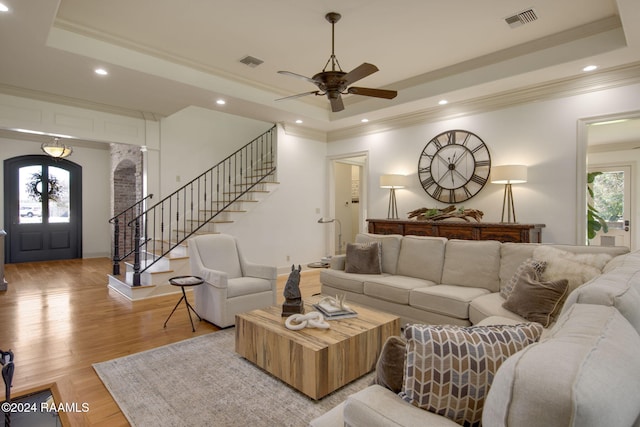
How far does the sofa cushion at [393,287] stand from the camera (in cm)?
349

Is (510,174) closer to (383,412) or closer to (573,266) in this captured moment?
(573,266)

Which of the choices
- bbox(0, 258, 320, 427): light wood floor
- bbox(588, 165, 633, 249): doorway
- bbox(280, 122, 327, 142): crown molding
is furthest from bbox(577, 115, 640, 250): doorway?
bbox(0, 258, 320, 427): light wood floor

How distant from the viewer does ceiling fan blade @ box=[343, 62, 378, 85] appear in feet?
9.56

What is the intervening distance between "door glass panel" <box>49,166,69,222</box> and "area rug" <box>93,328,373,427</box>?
22.6ft

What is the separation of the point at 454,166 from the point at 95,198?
26.8ft

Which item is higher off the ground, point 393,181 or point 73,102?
point 73,102

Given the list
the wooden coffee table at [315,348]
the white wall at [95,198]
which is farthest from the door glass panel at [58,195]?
the wooden coffee table at [315,348]

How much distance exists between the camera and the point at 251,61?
179 inches

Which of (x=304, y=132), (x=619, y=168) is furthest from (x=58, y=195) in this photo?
(x=619, y=168)

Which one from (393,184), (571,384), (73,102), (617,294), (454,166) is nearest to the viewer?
(571,384)

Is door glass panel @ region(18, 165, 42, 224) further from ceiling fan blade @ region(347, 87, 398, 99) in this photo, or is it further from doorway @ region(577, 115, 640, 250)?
doorway @ region(577, 115, 640, 250)

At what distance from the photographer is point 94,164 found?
8.38 m

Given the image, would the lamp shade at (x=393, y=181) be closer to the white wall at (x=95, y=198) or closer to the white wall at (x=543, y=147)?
the white wall at (x=543, y=147)

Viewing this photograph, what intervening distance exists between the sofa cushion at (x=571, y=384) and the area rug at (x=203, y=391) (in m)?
1.59
